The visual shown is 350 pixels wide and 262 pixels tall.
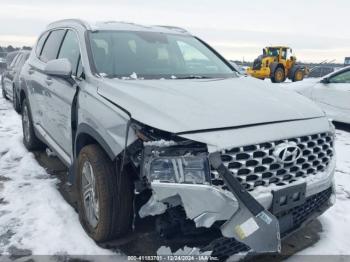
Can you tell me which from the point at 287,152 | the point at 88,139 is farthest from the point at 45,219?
the point at 287,152

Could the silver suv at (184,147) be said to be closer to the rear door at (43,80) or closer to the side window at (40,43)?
the rear door at (43,80)

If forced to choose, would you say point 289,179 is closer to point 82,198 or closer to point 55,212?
point 82,198

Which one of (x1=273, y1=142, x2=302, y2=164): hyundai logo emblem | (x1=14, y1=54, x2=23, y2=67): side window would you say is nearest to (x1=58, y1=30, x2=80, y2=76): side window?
(x1=273, y1=142, x2=302, y2=164): hyundai logo emblem

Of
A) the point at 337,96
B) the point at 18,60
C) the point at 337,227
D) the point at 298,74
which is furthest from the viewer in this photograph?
the point at 298,74

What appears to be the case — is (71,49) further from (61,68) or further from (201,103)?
(201,103)

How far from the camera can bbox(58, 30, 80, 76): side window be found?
385 cm

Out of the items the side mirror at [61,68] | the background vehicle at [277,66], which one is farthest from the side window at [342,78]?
the background vehicle at [277,66]

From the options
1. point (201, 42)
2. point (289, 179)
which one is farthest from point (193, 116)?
point (201, 42)

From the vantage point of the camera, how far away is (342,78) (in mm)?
8492

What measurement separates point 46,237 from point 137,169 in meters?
1.23

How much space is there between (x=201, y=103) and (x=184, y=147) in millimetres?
491

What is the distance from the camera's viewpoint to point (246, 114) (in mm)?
2729

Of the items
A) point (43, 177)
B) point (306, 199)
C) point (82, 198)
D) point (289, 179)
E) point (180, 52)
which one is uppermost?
point (180, 52)

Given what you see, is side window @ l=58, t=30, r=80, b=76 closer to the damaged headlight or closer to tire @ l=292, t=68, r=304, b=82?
the damaged headlight
